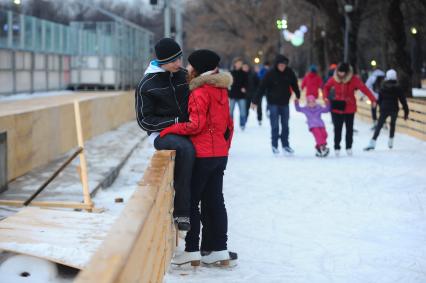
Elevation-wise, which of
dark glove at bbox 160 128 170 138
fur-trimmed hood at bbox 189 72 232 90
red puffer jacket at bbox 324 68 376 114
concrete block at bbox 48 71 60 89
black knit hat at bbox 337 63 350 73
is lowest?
concrete block at bbox 48 71 60 89

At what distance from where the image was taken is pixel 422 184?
12.0m

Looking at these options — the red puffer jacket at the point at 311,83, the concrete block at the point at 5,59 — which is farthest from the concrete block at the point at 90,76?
the red puffer jacket at the point at 311,83

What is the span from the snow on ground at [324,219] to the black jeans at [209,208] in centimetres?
20

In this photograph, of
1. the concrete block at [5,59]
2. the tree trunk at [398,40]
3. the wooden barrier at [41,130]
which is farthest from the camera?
the tree trunk at [398,40]

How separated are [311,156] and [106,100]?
299 inches

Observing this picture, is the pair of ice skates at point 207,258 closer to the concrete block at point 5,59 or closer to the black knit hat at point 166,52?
the black knit hat at point 166,52

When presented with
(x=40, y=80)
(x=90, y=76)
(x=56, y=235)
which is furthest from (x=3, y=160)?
(x=90, y=76)

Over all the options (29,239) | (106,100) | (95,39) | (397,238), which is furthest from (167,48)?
(95,39)

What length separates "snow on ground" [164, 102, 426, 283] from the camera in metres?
6.84

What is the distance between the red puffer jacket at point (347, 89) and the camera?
1533 centimetres

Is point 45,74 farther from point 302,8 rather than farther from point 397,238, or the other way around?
point 302,8

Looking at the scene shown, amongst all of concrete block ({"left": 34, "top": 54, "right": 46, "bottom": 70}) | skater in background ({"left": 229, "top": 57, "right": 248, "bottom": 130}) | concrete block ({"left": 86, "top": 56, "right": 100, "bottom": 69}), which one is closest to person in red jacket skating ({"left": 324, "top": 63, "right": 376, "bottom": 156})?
skater in background ({"left": 229, "top": 57, "right": 248, "bottom": 130})

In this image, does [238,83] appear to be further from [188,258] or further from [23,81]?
[188,258]

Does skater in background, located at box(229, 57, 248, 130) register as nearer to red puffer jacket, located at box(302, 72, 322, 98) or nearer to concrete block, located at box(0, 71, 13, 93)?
red puffer jacket, located at box(302, 72, 322, 98)
